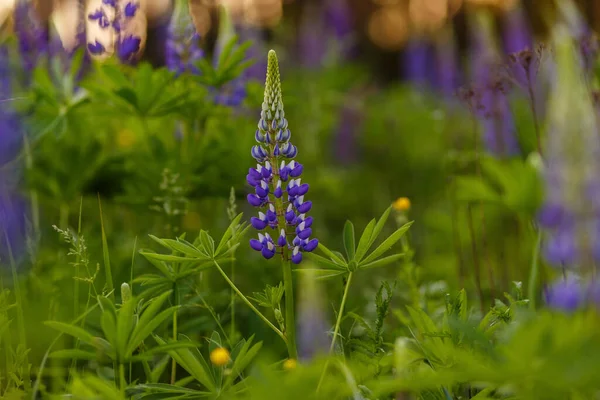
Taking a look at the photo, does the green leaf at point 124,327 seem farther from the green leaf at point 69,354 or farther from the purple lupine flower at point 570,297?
the purple lupine flower at point 570,297

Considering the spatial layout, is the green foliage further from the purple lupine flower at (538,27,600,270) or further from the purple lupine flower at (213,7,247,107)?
the purple lupine flower at (213,7,247,107)

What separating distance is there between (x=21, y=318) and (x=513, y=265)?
7.61 ft

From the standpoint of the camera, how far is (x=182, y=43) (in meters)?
2.96

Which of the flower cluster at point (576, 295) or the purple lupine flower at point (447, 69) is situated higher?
the purple lupine flower at point (447, 69)

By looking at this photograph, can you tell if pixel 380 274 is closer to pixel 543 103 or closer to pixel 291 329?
pixel 543 103

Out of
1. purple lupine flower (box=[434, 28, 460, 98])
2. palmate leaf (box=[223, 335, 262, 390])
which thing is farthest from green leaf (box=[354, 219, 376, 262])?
purple lupine flower (box=[434, 28, 460, 98])

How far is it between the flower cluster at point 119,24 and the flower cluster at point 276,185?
55.9 inches

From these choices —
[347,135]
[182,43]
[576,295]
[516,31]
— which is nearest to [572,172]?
[576,295]

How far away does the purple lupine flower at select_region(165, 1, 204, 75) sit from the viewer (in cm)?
295

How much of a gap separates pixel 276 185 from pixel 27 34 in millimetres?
2122

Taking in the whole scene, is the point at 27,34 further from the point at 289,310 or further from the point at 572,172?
the point at 572,172

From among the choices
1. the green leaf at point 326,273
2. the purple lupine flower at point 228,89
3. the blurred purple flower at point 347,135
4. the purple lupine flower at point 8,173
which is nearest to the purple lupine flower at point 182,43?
the purple lupine flower at point 228,89

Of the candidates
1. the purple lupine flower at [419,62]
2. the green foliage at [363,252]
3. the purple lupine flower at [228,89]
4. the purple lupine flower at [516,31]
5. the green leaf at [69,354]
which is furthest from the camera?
the purple lupine flower at [419,62]

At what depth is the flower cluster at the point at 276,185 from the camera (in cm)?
178
